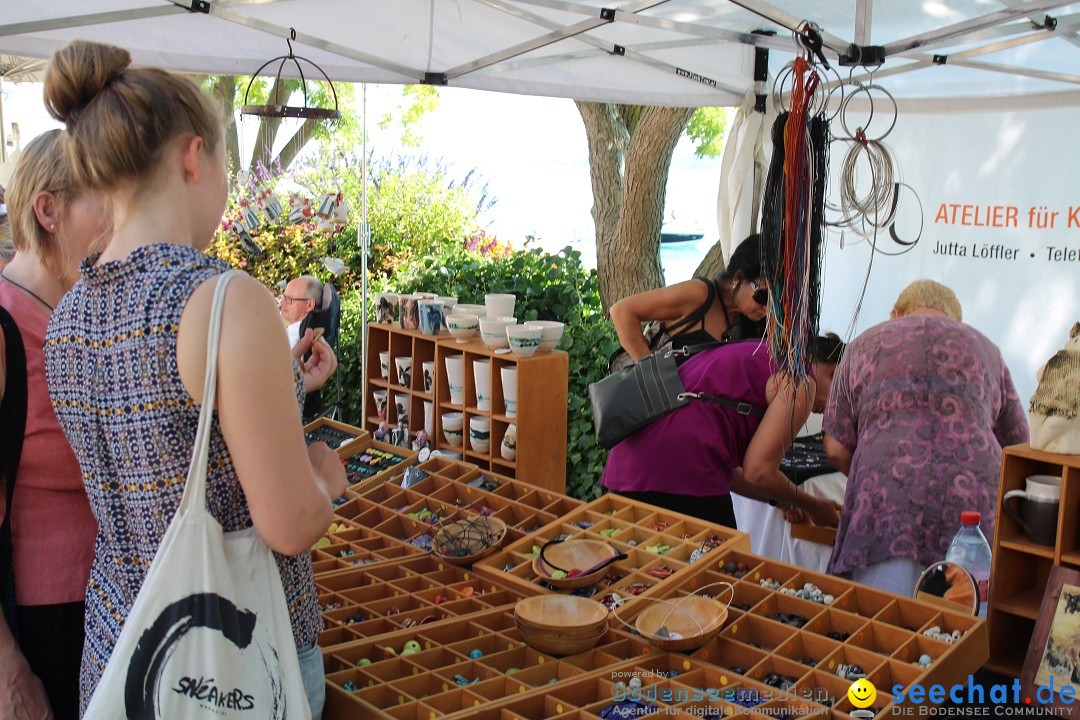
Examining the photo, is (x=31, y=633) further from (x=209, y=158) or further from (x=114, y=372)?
(x=209, y=158)

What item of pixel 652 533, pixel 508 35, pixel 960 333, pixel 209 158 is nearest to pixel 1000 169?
pixel 960 333

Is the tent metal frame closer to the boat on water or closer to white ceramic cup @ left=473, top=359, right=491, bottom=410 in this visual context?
white ceramic cup @ left=473, top=359, right=491, bottom=410

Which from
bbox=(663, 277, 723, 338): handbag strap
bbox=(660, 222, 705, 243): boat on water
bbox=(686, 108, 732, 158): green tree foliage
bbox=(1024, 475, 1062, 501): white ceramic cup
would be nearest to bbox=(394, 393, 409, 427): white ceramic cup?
bbox=(663, 277, 723, 338): handbag strap

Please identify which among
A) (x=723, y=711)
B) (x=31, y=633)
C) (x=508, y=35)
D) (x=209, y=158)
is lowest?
(x=723, y=711)

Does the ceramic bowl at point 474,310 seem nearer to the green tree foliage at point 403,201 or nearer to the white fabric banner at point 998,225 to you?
the white fabric banner at point 998,225

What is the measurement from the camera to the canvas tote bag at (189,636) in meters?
1.12

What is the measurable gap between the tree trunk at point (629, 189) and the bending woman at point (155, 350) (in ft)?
16.1

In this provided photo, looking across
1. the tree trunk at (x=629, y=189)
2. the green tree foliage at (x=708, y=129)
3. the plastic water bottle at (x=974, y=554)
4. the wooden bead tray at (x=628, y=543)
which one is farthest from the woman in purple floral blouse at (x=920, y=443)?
the green tree foliage at (x=708, y=129)

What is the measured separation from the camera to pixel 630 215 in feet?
20.1

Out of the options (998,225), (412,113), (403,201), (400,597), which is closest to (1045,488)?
(400,597)

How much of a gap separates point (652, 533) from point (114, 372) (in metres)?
1.51

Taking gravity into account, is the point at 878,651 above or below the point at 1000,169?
below

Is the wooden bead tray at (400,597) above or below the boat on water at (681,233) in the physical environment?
below

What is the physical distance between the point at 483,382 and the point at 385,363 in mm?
632
